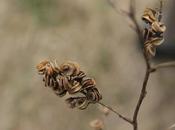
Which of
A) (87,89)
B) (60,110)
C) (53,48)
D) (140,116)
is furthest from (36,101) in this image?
(87,89)

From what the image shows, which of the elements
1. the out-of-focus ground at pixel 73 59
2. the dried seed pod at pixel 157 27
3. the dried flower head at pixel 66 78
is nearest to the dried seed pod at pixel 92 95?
the dried flower head at pixel 66 78

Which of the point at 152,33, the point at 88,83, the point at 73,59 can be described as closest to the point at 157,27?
the point at 152,33


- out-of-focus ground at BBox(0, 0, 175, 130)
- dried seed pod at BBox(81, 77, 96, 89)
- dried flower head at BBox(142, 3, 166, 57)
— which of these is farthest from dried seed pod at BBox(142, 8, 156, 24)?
out-of-focus ground at BBox(0, 0, 175, 130)

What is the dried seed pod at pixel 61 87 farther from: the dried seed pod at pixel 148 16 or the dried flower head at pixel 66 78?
the dried seed pod at pixel 148 16

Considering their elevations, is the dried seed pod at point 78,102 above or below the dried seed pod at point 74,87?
below

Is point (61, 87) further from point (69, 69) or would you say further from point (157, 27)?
point (157, 27)

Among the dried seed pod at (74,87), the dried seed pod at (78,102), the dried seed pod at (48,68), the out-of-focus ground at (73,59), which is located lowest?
the out-of-focus ground at (73,59)

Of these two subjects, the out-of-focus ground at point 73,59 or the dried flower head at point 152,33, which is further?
the out-of-focus ground at point 73,59
